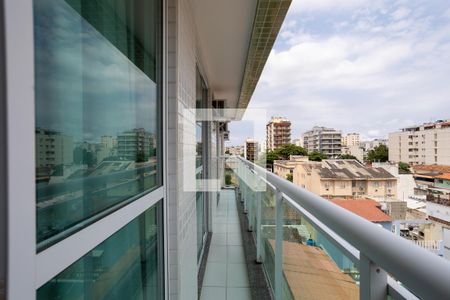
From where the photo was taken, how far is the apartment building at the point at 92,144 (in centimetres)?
50

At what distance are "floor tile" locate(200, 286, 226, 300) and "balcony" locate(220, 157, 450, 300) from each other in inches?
39.9

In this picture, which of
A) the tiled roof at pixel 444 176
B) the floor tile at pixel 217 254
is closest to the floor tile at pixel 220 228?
the floor tile at pixel 217 254

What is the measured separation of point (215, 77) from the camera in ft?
16.1

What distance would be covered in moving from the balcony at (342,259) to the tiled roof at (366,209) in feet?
0.32

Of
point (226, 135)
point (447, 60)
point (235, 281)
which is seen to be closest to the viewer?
point (447, 60)

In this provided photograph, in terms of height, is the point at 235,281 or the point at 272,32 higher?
the point at 272,32

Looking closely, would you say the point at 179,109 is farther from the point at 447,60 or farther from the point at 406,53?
the point at 406,53

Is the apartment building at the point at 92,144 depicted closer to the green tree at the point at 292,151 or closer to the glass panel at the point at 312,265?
the glass panel at the point at 312,265

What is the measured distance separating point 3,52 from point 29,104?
10cm

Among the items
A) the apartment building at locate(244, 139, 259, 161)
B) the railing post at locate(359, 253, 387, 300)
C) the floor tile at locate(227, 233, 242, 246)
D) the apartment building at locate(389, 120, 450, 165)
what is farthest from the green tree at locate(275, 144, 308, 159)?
the apartment building at locate(244, 139, 259, 161)

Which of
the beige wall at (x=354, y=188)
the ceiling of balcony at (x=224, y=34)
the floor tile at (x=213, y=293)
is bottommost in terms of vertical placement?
the floor tile at (x=213, y=293)

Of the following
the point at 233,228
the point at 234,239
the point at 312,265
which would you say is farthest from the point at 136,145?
the point at 233,228

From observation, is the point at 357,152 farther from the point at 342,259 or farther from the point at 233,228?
the point at 233,228

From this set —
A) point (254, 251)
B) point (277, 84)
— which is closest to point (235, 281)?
point (254, 251)
